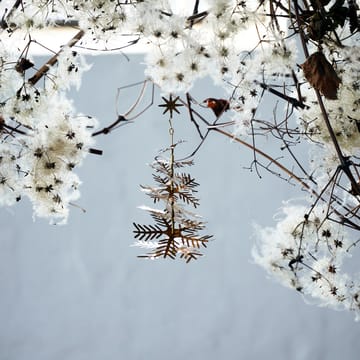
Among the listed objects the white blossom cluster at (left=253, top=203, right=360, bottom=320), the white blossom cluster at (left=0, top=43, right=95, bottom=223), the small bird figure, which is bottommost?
the white blossom cluster at (left=253, top=203, right=360, bottom=320)

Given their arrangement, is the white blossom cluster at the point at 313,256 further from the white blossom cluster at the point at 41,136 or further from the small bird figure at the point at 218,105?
the white blossom cluster at the point at 41,136

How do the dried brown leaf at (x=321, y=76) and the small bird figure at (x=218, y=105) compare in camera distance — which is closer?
the dried brown leaf at (x=321, y=76)

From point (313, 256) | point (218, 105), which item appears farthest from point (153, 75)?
point (313, 256)

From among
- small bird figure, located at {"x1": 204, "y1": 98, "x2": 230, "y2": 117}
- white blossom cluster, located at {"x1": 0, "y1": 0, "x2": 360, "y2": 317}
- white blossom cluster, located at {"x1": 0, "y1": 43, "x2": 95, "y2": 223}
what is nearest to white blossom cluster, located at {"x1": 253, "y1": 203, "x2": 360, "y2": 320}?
white blossom cluster, located at {"x1": 0, "y1": 0, "x2": 360, "y2": 317}

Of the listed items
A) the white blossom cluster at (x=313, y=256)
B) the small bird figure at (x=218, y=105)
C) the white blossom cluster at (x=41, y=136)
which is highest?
the small bird figure at (x=218, y=105)

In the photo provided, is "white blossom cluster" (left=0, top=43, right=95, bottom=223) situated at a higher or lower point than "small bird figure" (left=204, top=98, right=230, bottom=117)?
lower

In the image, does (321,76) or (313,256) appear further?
(313,256)

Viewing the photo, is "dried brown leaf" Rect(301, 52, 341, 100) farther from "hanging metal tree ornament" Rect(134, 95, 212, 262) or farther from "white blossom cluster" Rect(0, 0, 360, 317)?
"hanging metal tree ornament" Rect(134, 95, 212, 262)

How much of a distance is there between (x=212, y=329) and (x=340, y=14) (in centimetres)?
133

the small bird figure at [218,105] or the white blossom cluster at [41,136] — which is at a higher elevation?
the small bird figure at [218,105]

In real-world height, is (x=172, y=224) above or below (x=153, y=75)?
below

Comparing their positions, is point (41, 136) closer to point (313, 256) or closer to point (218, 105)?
point (218, 105)

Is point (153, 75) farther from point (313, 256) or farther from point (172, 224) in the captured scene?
point (313, 256)

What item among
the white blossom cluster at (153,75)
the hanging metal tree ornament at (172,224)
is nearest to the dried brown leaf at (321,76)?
the white blossom cluster at (153,75)
